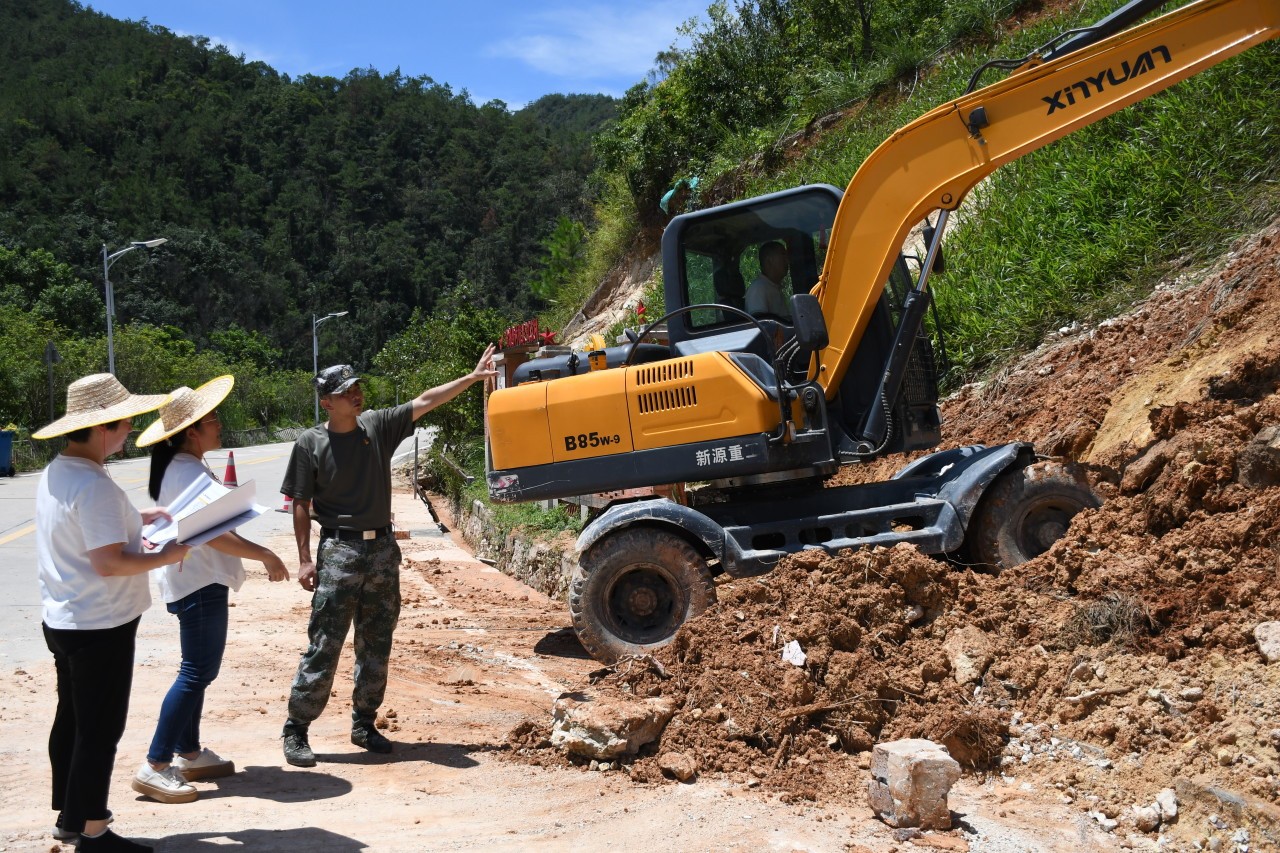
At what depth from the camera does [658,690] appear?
5809 mm

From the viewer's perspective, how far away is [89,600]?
402 cm

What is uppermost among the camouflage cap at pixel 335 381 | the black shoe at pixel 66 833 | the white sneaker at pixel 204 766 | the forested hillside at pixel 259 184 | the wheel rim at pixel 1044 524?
the forested hillside at pixel 259 184

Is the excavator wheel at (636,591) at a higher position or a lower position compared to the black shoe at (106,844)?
higher

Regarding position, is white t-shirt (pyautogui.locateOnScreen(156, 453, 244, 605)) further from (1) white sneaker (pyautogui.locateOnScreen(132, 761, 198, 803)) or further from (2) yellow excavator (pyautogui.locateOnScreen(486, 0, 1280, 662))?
(2) yellow excavator (pyautogui.locateOnScreen(486, 0, 1280, 662))

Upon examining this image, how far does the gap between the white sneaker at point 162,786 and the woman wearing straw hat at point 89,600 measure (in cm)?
65

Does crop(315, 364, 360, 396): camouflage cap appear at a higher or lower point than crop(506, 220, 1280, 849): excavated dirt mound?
higher

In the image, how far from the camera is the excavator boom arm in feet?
21.4

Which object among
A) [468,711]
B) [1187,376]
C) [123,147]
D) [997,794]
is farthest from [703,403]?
[123,147]

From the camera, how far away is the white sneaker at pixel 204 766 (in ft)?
16.6

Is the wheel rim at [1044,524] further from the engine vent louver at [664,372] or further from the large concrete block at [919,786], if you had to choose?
the large concrete block at [919,786]

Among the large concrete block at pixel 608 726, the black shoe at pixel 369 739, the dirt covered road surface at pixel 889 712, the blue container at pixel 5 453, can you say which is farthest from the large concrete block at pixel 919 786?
the blue container at pixel 5 453

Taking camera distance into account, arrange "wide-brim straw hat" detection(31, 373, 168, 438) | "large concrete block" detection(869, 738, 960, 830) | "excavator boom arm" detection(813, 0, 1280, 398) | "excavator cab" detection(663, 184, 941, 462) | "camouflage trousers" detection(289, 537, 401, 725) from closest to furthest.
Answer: "wide-brim straw hat" detection(31, 373, 168, 438)
"large concrete block" detection(869, 738, 960, 830)
"camouflage trousers" detection(289, 537, 401, 725)
"excavator boom arm" detection(813, 0, 1280, 398)
"excavator cab" detection(663, 184, 941, 462)

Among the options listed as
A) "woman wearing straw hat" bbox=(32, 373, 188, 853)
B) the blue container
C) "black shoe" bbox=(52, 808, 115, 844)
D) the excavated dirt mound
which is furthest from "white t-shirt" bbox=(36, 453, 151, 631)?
the blue container

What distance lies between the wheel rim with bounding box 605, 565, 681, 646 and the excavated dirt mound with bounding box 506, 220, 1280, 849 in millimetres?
554
